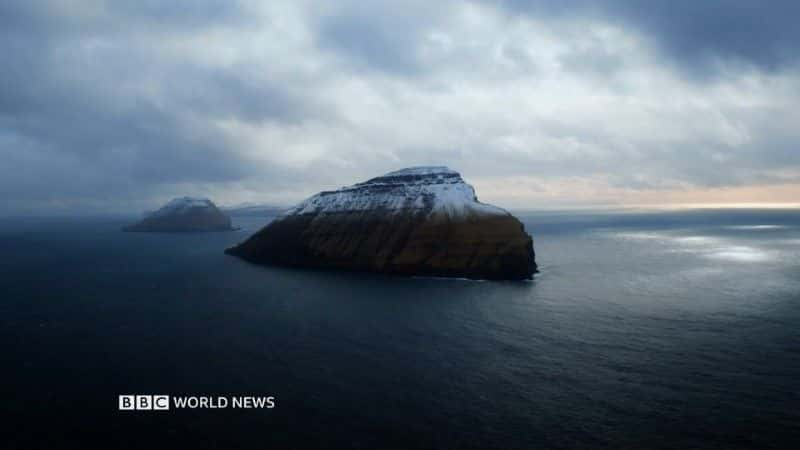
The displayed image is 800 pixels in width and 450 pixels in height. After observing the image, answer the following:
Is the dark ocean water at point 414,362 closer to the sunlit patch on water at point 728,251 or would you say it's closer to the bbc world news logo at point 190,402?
the bbc world news logo at point 190,402

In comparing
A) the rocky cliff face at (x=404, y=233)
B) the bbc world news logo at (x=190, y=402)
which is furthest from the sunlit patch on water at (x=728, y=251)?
the bbc world news logo at (x=190, y=402)

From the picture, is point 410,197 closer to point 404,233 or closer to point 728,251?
point 404,233

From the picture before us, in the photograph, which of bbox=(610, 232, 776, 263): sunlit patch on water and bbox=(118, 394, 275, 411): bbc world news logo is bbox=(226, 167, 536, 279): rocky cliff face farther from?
bbox=(610, 232, 776, 263): sunlit patch on water

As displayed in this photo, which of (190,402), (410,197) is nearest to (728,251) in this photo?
(410,197)

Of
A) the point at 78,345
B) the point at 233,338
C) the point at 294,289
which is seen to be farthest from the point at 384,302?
the point at 78,345

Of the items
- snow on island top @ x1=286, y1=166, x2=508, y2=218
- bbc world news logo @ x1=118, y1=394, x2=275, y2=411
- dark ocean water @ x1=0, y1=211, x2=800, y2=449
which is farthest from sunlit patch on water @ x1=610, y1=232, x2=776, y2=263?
bbc world news logo @ x1=118, y1=394, x2=275, y2=411

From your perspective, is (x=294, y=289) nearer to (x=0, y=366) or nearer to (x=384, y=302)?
(x=384, y=302)
